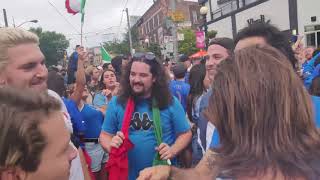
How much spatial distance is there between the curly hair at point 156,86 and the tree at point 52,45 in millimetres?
74129

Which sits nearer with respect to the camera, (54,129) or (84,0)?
(54,129)

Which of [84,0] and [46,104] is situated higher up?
[84,0]

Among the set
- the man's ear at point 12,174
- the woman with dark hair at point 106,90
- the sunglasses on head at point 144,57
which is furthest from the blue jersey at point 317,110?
the woman with dark hair at point 106,90

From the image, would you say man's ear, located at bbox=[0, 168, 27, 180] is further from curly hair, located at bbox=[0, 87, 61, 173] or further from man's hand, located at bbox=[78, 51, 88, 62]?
man's hand, located at bbox=[78, 51, 88, 62]

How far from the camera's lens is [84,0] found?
6777 mm

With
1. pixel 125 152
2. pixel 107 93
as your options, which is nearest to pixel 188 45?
pixel 107 93

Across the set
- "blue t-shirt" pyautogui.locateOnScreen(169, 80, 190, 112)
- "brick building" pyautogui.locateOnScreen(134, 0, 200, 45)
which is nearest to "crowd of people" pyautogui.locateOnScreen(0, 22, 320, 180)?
"blue t-shirt" pyautogui.locateOnScreen(169, 80, 190, 112)

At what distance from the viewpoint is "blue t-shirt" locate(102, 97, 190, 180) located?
11.5 feet

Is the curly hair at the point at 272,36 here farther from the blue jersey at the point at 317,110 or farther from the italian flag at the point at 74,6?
the italian flag at the point at 74,6

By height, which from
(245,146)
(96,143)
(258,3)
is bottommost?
(96,143)

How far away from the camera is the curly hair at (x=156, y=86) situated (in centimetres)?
364

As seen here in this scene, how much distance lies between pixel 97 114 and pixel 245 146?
143 inches

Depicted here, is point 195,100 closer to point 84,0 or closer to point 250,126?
point 84,0

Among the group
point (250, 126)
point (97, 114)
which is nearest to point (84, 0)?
A: point (97, 114)
